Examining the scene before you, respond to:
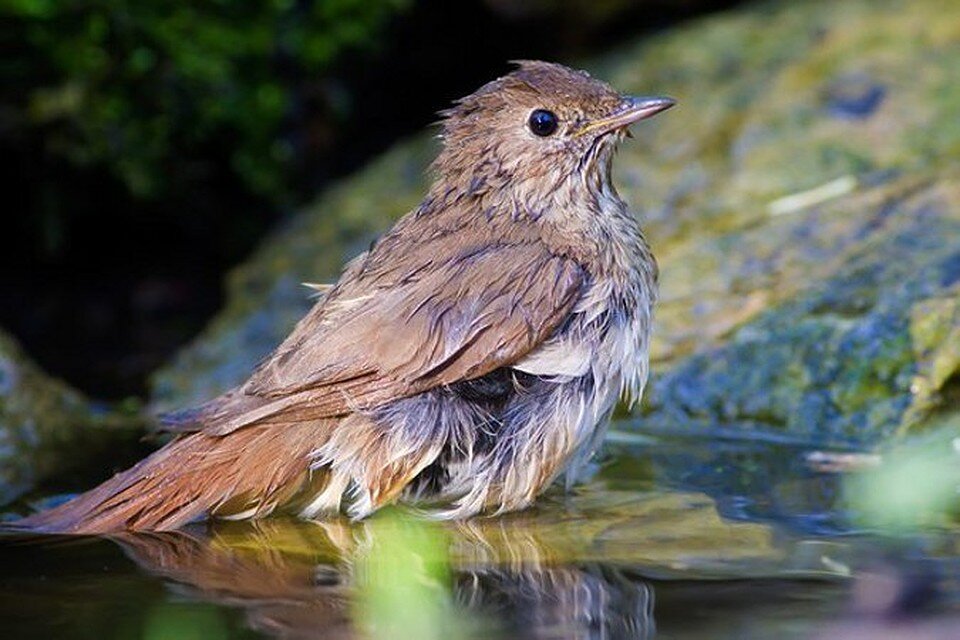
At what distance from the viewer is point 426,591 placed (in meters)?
3.94

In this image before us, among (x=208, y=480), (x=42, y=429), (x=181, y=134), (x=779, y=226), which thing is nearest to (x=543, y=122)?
(x=779, y=226)

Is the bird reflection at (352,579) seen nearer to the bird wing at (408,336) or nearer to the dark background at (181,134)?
the bird wing at (408,336)

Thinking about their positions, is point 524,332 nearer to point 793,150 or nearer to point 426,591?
point 426,591

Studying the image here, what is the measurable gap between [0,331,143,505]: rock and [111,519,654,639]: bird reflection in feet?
3.23

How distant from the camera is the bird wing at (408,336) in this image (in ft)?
15.4

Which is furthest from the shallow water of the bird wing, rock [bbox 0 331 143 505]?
rock [bbox 0 331 143 505]

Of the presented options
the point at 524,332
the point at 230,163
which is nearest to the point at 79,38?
the point at 230,163

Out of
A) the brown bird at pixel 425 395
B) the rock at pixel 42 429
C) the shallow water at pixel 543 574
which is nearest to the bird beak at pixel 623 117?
the brown bird at pixel 425 395

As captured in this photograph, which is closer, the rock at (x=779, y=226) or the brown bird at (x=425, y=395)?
the brown bird at (x=425, y=395)

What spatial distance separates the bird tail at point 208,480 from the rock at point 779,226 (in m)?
1.66

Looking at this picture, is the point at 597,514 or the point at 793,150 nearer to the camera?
the point at 597,514

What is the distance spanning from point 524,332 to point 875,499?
114 cm

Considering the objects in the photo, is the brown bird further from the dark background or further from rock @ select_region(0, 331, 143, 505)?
the dark background

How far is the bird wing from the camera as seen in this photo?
469 centimetres
